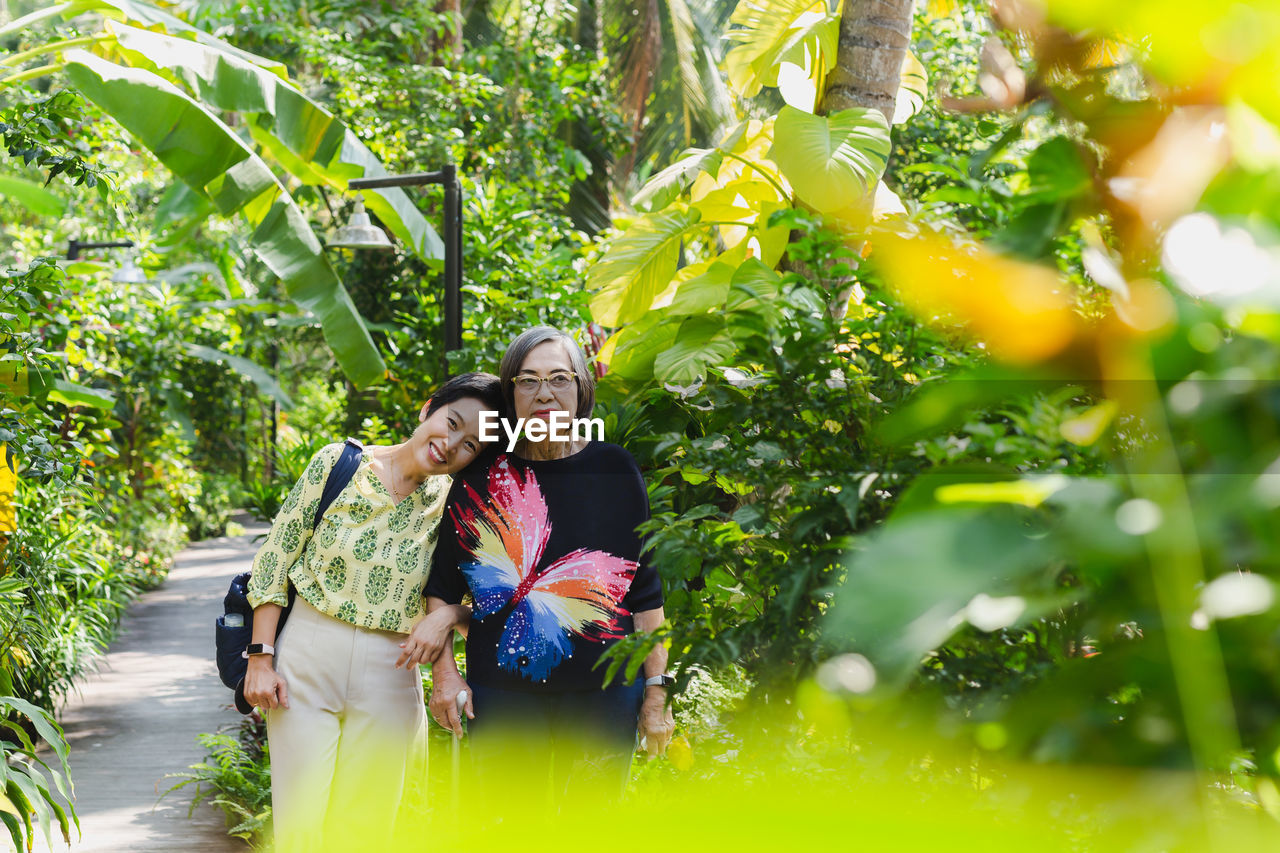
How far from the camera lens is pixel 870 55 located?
3.17m

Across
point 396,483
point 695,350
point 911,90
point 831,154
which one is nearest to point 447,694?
point 396,483

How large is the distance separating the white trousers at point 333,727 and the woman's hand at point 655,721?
0.58m

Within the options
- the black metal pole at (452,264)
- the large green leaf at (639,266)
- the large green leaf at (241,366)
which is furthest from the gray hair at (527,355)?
the large green leaf at (241,366)

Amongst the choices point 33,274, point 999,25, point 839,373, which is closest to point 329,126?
point 33,274

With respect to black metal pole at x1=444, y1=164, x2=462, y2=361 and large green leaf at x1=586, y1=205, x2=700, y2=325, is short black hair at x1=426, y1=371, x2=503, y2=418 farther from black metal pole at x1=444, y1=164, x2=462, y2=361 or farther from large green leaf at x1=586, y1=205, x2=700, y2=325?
black metal pole at x1=444, y1=164, x2=462, y2=361

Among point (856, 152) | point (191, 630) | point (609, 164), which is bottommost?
point (191, 630)

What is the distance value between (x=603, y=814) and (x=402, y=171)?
8303 millimetres

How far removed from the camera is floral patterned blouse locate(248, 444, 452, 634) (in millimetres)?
2375

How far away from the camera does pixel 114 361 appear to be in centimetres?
1037

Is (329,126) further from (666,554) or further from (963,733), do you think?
(963,733)

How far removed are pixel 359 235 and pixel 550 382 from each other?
13.0ft

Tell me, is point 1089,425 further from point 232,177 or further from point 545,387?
point 232,177

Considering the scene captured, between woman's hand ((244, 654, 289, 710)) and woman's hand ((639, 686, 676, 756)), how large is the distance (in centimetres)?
85

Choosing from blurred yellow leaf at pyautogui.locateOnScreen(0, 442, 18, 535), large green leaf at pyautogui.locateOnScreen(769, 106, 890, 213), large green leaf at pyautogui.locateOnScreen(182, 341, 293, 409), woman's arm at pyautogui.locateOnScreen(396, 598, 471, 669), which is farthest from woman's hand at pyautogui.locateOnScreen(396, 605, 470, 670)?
large green leaf at pyautogui.locateOnScreen(182, 341, 293, 409)
